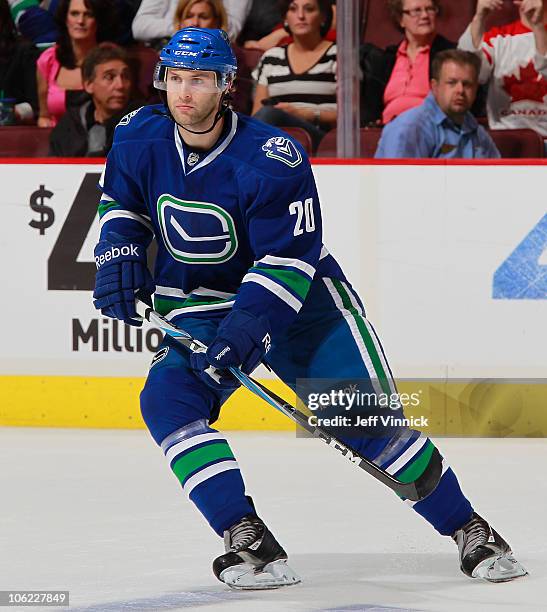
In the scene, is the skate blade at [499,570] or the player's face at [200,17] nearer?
the skate blade at [499,570]

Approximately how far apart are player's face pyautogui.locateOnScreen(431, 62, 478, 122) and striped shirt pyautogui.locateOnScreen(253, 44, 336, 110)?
341 mm

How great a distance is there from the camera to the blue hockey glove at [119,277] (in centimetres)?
287

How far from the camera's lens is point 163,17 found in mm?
4875

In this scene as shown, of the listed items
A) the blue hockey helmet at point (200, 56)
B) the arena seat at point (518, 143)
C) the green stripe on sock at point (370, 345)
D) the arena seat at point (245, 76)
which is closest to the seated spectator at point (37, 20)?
the arena seat at point (245, 76)

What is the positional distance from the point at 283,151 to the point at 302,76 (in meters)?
2.02

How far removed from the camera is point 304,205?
112 inches

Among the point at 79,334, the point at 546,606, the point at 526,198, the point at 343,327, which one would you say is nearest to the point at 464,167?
the point at 526,198

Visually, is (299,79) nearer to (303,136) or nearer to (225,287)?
(303,136)

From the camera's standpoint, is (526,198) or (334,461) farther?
(526,198)

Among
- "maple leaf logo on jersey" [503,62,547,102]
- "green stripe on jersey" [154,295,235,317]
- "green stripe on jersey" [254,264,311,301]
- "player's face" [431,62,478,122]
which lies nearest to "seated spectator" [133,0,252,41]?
"player's face" [431,62,478,122]

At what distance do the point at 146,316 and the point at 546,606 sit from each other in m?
0.97

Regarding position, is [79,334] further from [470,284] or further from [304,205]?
[304,205]

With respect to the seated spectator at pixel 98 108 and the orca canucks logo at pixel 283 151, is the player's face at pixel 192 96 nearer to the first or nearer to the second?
the orca canucks logo at pixel 283 151

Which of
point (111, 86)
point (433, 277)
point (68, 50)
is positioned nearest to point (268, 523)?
point (433, 277)
